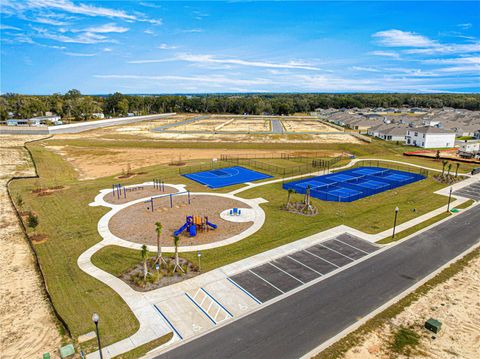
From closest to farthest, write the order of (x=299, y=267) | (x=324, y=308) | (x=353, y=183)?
(x=324, y=308), (x=299, y=267), (x=353, y=183)

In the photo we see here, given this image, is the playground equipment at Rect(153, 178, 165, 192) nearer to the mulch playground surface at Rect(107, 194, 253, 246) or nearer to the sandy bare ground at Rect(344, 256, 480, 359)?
the mulch playground surface at Rect(107, 194, 253, 246)

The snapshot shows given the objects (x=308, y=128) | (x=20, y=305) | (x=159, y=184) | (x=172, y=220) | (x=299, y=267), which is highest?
(x=308, y=128)

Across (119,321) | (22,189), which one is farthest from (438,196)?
(22,189)

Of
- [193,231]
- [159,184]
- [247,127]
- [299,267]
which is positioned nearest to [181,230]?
[193,231]

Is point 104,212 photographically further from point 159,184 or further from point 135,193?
point 159,184

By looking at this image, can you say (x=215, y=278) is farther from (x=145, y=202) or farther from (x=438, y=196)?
(x=438, y=196)

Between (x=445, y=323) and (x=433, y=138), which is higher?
Answer: (x=433, y=138)
